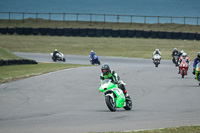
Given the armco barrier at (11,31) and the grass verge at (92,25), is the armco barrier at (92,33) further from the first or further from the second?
the armco barrier at (11,31)

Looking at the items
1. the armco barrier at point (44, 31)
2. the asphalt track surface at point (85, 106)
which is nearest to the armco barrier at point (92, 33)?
the armco barrier at point (44, 31)

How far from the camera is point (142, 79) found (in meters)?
20.7

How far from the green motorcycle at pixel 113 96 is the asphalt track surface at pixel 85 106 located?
198 mm

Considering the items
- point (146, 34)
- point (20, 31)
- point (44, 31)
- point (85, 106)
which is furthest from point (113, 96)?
point (20, 31)

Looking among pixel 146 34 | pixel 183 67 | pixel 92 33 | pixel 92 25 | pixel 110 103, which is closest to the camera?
pixel 110 103

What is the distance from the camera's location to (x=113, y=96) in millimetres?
11102

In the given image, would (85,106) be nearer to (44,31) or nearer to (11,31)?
(44,31)

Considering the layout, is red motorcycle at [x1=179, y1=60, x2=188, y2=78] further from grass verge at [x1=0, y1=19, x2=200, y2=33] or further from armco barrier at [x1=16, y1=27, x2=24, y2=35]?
grass verge at [x1=0, y1=19, x2=200, y2=33]

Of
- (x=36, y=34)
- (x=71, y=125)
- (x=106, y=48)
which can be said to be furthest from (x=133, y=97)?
(x=36, y=34)

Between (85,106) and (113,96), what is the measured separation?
4.75 ft

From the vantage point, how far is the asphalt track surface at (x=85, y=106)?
29.8ft

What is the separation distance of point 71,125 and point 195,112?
3743mm

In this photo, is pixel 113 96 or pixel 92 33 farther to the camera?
pixel 92 33

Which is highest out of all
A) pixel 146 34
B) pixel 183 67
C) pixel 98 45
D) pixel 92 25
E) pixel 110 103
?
pixel 92 25
